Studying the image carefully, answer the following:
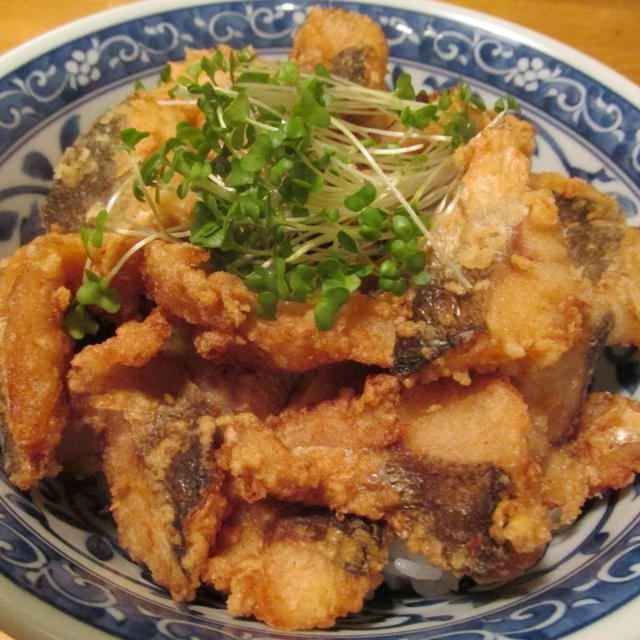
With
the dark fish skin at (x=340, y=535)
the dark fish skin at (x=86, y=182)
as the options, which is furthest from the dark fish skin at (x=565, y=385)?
the dark fish skin at (x=86, y=182)

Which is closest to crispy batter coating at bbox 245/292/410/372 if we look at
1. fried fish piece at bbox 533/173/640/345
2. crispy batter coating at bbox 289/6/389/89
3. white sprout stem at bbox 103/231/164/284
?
white sprout stem at bbox 103/231/164/284

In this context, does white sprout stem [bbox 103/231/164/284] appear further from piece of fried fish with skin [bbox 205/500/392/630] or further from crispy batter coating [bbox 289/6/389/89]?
crispy batter coating [bbox 289/6/389/89]

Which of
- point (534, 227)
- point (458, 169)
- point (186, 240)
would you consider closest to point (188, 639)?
point (186, 240)

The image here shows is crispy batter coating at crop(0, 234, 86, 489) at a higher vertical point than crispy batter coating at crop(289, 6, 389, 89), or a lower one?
lower

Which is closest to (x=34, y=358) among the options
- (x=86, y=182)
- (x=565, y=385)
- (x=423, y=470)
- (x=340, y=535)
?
(x=86, y=182)

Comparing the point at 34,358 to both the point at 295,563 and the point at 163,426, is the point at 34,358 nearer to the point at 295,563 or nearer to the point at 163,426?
the point at 163,426

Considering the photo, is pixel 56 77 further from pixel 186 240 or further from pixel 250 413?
pixel 250 413

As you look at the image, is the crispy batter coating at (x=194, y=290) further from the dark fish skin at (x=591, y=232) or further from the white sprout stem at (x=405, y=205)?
the dark fish skin at (x=591, y=232)

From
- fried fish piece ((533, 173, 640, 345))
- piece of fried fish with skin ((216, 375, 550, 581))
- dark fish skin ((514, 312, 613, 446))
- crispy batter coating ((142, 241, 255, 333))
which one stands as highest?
fried fish piece ((533, 173, 640, 345))
